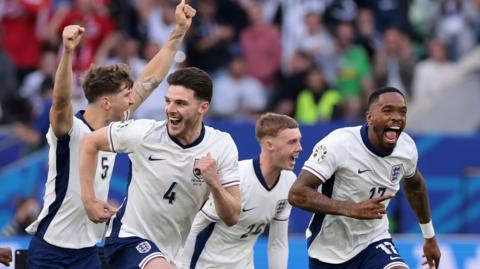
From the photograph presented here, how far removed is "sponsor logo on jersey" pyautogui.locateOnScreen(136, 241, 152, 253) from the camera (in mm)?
9889

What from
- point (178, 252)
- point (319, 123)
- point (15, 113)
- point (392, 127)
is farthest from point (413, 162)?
point (15, 113)

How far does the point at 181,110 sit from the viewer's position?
9812 millimetres

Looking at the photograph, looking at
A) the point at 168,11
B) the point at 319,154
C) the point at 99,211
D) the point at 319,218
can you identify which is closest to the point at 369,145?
the point at 319,154

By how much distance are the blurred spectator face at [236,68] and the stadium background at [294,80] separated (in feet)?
0.59

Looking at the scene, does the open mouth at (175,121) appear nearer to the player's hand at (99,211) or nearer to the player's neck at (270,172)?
the player's hand at (99,211)

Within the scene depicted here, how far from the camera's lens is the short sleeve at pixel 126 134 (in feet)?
32.0

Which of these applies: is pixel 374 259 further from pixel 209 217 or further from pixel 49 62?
pixel 49 62

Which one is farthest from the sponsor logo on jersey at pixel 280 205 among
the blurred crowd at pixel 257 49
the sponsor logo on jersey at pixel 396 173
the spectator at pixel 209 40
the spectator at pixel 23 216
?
the spectator at pixel 209 40

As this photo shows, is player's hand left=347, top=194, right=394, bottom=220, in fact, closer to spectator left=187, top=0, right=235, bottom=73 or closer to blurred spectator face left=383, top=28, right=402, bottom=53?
spectator left=187, top=0, right=235, bottom=73

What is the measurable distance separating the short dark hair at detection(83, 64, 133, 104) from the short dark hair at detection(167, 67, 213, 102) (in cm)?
53

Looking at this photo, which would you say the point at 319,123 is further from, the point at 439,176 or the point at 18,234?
the point at 18,234

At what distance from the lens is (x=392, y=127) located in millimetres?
10281

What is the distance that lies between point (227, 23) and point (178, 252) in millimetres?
8771

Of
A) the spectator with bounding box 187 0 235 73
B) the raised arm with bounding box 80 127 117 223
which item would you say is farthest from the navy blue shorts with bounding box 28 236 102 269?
the spectator with bounding box 187 0 235 73
